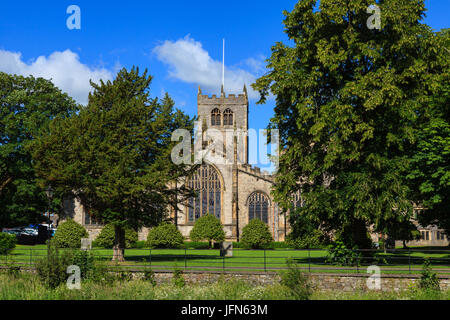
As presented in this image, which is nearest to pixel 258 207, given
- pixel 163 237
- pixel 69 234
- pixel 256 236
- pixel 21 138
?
pixel 256 236

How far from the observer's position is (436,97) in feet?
75.8

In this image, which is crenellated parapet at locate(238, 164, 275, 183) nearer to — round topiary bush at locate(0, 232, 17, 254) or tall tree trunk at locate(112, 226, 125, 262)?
tall tree trunk at locate(112, 226, 125, 262)

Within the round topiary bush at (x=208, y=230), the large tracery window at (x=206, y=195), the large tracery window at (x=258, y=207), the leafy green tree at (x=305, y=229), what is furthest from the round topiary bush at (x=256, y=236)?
the leafy green tree at (x=305, y=229)

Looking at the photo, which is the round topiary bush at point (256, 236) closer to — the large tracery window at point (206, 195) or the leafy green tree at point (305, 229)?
the large tracery window at point (206, 195)

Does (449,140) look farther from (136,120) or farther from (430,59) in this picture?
(136,120)

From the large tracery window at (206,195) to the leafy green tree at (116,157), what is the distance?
81.8 feet

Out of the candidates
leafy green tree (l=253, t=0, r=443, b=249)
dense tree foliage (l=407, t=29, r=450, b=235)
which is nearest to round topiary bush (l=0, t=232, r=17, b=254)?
leafy green tree (l=253, t=0, r=443, b=249)

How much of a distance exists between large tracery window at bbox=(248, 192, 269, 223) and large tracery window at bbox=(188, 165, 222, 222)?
3.52 meters

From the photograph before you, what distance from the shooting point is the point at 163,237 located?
43969 mm

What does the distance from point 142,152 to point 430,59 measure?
625 inches

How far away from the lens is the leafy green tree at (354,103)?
2088cm

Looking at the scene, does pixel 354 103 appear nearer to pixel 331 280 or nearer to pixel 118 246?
pixel 331 280

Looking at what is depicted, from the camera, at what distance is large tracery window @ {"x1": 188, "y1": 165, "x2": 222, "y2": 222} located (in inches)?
2058
